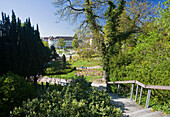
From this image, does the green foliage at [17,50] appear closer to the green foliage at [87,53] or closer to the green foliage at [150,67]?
the green foliage at [87,53]

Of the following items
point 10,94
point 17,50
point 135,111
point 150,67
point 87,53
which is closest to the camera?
point 10,94

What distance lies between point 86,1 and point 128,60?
7.40 metres

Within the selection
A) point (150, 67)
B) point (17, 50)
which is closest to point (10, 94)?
point (17, 50)

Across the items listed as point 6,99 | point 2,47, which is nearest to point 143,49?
point 6,99

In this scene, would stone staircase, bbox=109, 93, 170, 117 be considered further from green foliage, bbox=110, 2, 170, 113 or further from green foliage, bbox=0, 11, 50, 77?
green foliage, bbox=0, 11, 50, 77

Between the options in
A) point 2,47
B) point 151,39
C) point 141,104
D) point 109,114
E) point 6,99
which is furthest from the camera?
point 151,39

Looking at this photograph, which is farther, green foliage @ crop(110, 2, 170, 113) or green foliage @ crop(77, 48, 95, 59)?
green foliage @ crop(77, 48, 95, 59)

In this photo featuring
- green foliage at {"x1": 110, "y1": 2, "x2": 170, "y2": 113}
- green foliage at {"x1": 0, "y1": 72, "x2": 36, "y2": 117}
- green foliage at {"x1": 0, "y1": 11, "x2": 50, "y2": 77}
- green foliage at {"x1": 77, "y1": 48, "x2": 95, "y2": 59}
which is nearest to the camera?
green foliage at {"x1": 0, "y1": 72, "x2": 36, "y2": 117}

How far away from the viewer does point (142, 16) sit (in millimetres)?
12859

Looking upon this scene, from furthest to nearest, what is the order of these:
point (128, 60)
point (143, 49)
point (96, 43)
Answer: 1. point (96, 43)
2. point (143, 49)
3. point (128, 60)

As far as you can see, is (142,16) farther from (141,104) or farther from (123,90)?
(141,104)

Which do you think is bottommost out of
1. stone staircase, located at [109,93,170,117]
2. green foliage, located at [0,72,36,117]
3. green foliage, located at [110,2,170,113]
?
stone staircase, located at [109,93,170,117]

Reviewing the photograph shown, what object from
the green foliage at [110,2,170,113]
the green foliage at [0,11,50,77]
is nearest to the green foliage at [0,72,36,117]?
the green foliage at [0,11,50,77]

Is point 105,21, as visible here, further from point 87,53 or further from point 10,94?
point 10,94
